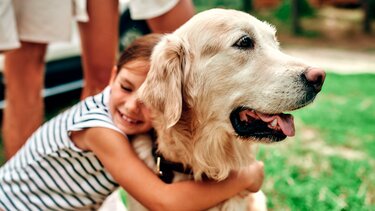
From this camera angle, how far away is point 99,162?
8.52 ft

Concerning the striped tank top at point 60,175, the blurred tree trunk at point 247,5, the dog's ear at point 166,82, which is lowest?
the blurred tree trunk at point 247,5

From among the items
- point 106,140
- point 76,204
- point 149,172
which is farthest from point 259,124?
point 76,204

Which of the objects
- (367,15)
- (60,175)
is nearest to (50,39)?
(60,175)

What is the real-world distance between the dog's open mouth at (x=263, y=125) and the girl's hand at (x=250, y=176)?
252 millimetres

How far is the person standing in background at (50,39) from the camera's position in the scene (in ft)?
10.1

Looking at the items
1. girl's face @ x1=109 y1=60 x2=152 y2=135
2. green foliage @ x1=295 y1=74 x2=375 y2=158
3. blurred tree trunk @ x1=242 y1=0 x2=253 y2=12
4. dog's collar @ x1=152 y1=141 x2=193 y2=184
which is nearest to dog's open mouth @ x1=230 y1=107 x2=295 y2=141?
dog's collar @ x1=152 y1=141 x2=193 y2=184

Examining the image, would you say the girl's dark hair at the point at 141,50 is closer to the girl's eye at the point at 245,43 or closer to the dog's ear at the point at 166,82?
the dog's ear at the point at 166,82

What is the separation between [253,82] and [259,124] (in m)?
0.20

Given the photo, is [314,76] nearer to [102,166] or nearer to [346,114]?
[102,166]

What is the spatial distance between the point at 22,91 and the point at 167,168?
1.33m

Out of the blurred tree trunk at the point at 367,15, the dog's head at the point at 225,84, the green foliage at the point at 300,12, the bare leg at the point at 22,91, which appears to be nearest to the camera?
→ the dog's head at the point at 225,84

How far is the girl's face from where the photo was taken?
250 cm

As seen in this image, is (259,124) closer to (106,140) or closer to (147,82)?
(147,82)

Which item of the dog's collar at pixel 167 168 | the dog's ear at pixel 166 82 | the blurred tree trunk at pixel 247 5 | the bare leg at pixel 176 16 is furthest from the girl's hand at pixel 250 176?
the blurred tree trunk at pixel 247 5
